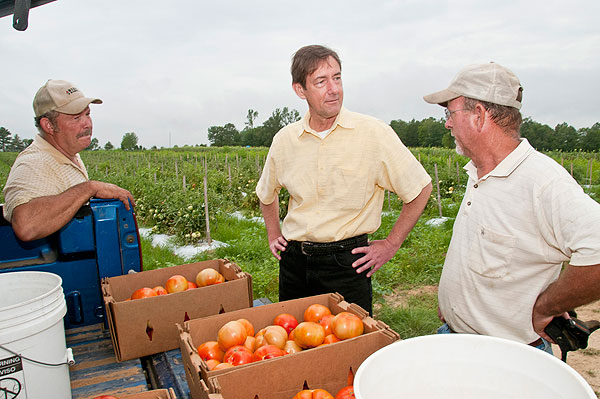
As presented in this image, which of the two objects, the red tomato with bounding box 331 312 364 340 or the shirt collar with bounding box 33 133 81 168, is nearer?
the red tomato with bounding box 331 312 364 340

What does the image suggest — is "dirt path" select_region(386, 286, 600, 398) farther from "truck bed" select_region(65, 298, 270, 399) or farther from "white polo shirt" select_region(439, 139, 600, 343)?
"truck bed" select_region(65, 298, 270, 399)

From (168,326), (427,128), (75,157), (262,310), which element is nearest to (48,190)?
(75,157)

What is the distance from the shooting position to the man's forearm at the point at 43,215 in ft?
7.47

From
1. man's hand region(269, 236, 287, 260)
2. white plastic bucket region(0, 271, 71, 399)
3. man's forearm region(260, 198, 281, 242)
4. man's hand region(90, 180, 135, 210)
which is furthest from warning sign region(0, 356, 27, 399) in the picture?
man's forearm region(260, 198, 281, 242)

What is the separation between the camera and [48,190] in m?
2.45

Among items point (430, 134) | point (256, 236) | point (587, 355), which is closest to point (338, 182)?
point (587, 355)

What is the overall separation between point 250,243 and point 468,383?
6260 millimetres

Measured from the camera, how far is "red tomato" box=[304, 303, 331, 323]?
1877mm

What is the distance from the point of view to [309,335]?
1.70 metres

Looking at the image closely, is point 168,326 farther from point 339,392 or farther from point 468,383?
point 468,383

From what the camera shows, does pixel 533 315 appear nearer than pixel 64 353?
No

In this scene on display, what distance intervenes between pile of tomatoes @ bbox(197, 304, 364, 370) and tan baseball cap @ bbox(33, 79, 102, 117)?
1877 millimetres

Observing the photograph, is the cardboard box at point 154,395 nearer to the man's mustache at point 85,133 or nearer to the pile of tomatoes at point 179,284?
the pile of tomatoes at point 179,284

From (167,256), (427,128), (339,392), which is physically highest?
(427,128)
